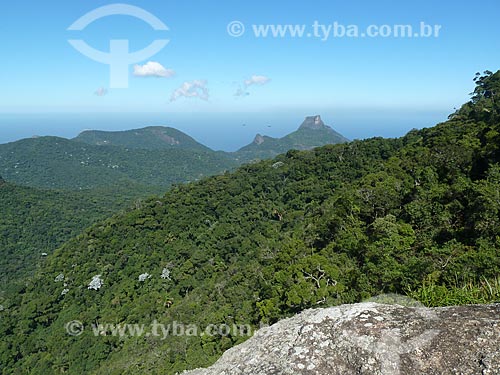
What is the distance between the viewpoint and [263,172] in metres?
62.4

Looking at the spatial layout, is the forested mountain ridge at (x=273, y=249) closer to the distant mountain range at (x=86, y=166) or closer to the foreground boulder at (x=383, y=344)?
the foreground boulder at (x=383, y=344)

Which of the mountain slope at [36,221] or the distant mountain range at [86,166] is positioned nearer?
the mountain slope at [36,221]

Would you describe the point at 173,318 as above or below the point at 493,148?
below

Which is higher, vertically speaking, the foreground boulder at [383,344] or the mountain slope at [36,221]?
the foreground boulder at [383,344]

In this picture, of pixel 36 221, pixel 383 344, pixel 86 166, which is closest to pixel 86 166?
pixel 86 166

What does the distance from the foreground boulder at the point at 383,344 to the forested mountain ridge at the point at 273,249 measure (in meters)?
0.90

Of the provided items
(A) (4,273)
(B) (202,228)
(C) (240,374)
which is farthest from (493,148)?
(A) (4,273)

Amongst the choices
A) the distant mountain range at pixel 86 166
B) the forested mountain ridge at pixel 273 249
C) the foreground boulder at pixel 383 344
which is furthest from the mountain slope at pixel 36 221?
the foreground boulder at pixel 383 344

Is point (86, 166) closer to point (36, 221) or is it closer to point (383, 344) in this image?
point (36, 221)

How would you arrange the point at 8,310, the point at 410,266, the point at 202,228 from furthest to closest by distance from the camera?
the point at 202,228 → the point at 8,310 → the point at 410,266

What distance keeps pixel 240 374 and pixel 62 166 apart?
191 m

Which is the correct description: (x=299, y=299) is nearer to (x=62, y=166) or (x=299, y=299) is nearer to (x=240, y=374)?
(x=240, y=374)

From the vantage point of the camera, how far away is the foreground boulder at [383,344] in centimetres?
318

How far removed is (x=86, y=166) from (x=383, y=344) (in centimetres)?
18891
